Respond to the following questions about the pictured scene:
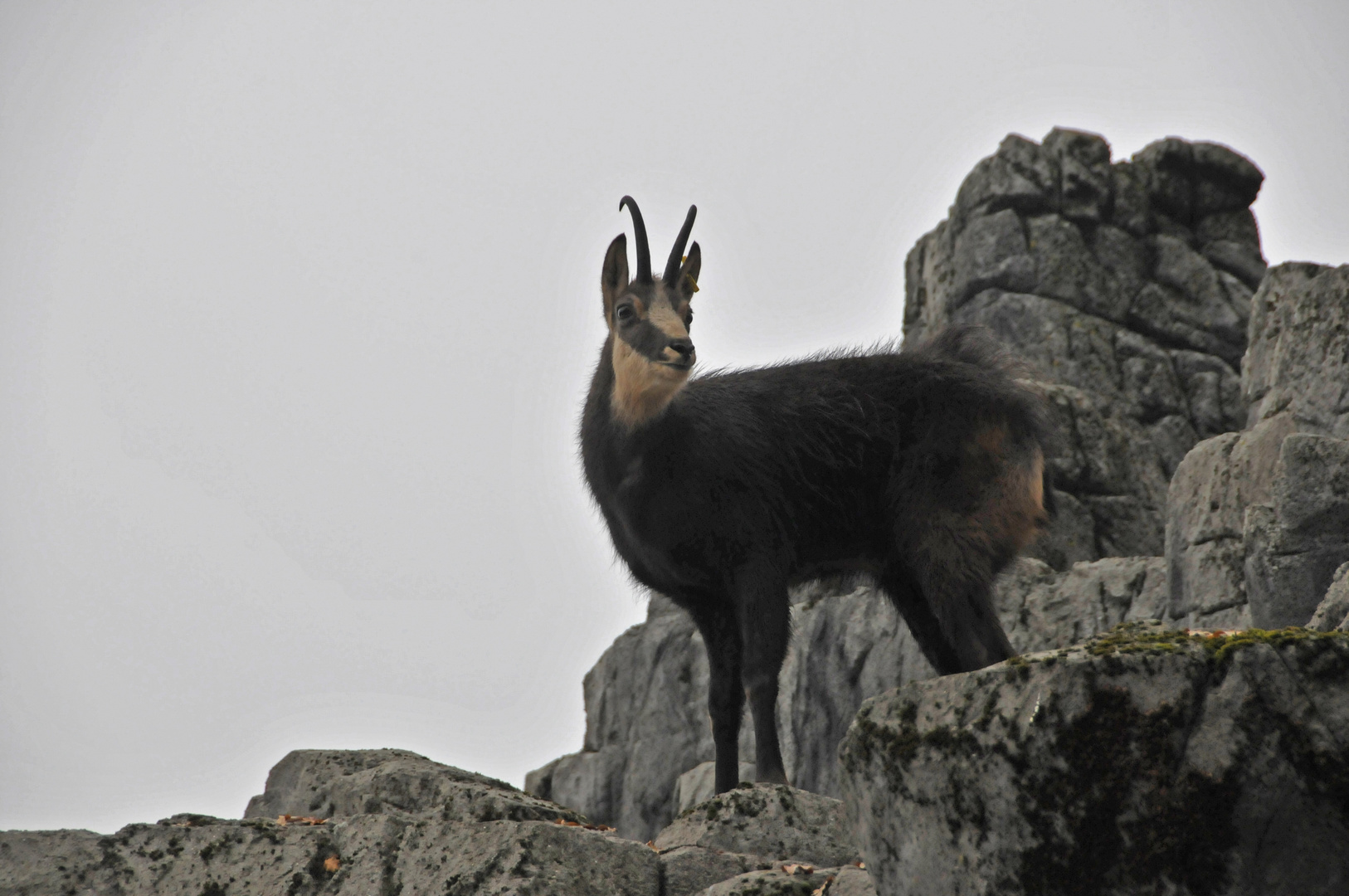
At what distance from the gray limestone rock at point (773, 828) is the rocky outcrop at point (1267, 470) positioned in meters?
5.06

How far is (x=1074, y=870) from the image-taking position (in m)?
4.06

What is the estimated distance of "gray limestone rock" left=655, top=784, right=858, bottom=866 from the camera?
7.33m

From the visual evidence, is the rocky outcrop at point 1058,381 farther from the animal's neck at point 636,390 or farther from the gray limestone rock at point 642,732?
the animal's neck at point 636,390

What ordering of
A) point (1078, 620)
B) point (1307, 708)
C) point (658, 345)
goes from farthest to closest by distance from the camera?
point (1078, 620) → point (658, 345) → point (1307, 708)

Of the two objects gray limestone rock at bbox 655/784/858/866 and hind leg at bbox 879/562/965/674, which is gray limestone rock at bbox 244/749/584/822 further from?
hind leg at bbox 879/562/965/674

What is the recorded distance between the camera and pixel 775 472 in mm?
9336

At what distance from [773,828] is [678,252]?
4.85 m

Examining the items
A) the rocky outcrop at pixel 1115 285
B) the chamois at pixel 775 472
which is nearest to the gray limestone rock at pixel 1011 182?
the rocky outcrop at pixel 1115 285

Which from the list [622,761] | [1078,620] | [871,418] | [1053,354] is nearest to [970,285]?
[1053,354]

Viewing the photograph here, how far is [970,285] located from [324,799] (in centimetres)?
1855

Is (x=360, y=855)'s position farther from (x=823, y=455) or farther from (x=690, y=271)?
(x=690, y=271)

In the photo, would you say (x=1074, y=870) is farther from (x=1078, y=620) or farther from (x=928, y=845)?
(x=1078, y=620)

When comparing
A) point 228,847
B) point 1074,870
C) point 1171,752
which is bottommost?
point 1074,870

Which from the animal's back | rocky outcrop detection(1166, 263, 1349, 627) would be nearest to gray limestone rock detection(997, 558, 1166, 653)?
rocky outcrop detection(1166, 263, 1349, 627)
